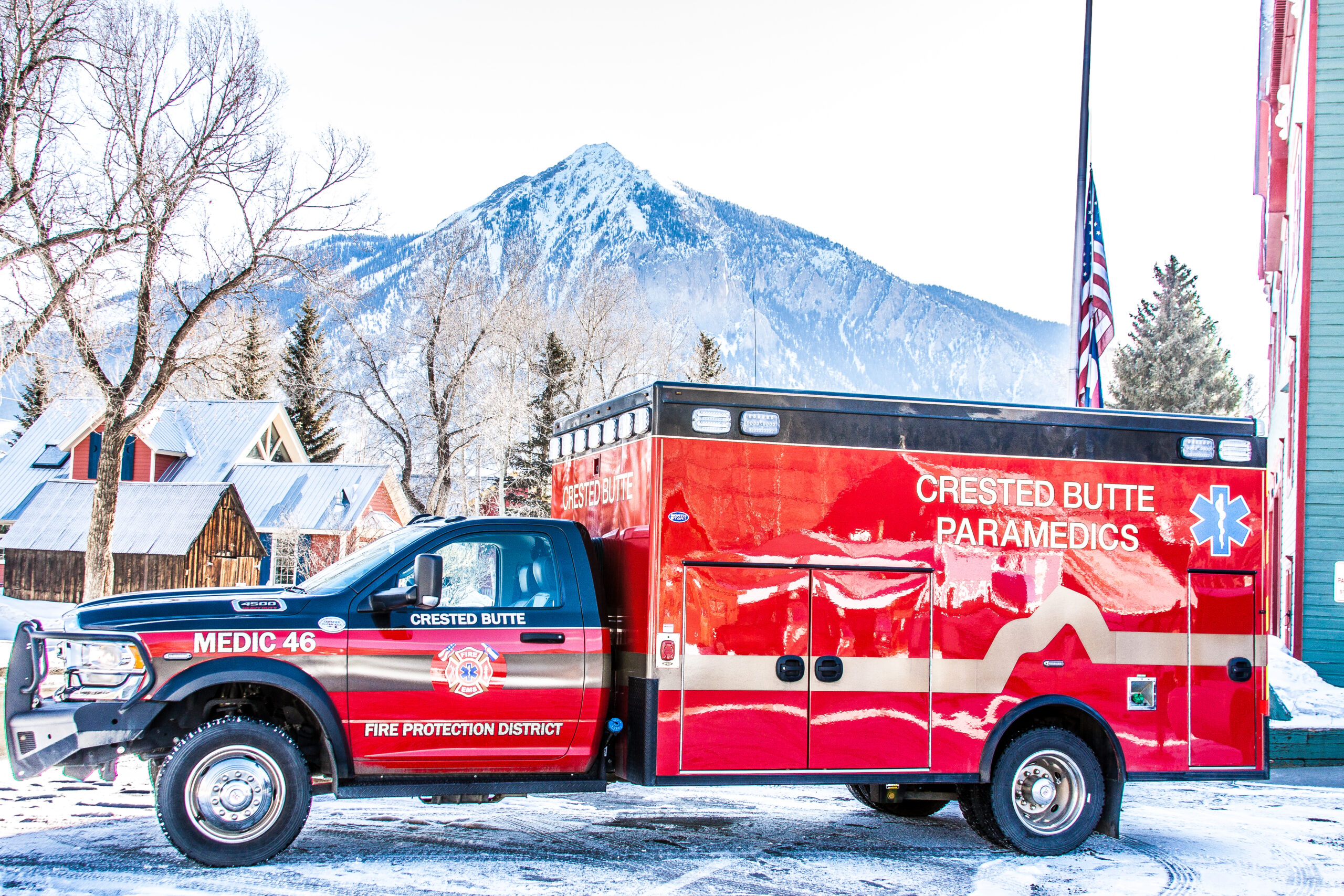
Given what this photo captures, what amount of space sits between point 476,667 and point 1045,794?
3.67 meters

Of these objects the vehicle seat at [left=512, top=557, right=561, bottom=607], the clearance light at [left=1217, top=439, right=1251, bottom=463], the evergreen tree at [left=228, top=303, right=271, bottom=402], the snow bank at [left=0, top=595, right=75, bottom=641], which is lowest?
the snow bank at [left=0, top=595, right=75, bottom=641]

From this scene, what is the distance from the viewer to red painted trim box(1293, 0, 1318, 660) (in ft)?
53.3

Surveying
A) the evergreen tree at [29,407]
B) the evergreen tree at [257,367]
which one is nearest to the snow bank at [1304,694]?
the evergreen tree at [257,367]

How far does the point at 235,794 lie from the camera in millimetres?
6461

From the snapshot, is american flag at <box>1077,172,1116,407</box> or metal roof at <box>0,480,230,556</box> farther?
metal roof at <box>0,480,230,556</box>

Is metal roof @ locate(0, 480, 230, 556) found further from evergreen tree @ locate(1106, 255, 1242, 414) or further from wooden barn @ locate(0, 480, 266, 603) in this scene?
evergreen tree @ locate(1106, 255, 1242, 414)

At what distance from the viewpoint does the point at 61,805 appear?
26.6 ft

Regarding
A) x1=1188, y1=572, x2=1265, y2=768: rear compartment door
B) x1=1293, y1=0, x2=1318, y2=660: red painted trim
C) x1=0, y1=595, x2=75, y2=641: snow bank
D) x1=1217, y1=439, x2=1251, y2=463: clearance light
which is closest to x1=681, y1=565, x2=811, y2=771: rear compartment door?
x1=1188, y1=572, x2=1265, y2=768: rear compartment door

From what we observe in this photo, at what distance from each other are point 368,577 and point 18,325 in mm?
16113

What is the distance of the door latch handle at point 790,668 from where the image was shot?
7.11 meters

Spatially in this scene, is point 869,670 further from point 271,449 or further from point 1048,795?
point 271,449

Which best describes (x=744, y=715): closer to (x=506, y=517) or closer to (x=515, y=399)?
(x=506, y=517)

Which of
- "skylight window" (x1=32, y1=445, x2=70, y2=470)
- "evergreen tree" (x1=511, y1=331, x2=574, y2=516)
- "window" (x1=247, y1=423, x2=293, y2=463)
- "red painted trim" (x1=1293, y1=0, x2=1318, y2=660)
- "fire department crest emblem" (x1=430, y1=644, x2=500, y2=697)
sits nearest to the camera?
"fire department crest emblem" (x1=430, y1=644, x2=500, y2=697)

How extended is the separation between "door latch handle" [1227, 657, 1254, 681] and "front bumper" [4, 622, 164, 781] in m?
6.46
